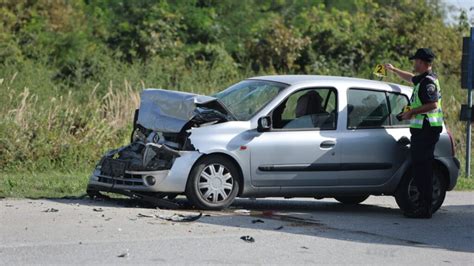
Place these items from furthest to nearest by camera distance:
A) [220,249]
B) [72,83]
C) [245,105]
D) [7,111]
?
[72,83]
[7,111]
[245,105]
[220,249]

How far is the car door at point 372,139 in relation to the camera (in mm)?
11727

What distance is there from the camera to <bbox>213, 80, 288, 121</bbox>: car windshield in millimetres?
11547

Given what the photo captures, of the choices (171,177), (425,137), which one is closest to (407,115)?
(425,137)

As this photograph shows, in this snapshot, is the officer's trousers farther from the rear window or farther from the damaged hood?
the damaged hood

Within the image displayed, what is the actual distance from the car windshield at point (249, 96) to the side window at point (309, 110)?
21 centimetres

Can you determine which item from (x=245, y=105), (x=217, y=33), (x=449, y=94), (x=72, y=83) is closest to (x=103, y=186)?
(x=245, y=105)

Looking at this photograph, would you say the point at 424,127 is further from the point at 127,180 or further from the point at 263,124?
the point at 127,180

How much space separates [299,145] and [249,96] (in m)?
0.95

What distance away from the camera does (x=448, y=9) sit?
110 ft

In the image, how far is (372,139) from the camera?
465 inches

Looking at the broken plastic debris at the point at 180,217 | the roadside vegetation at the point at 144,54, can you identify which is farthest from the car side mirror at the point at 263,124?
the roadside vegetation at the point at 144,54

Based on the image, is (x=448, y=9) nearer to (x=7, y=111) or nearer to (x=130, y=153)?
(x=7, y=111)

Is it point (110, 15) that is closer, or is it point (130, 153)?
point (130, 153)

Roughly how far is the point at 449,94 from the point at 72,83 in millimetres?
9522
